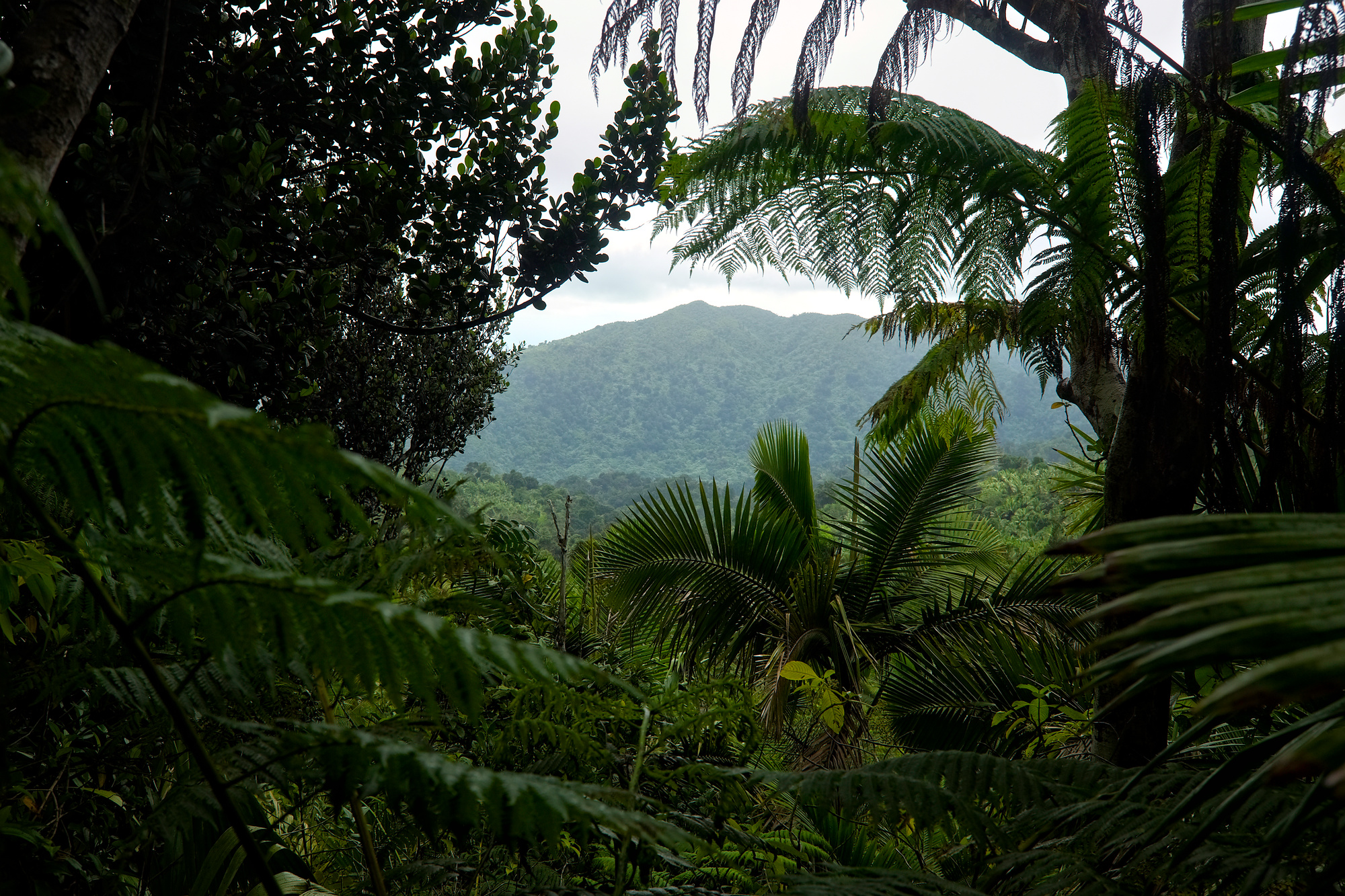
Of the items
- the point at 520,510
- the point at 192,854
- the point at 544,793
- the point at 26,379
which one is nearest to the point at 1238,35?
the point at 544,793

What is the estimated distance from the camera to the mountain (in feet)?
176

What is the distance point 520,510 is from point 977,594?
44.5 ft

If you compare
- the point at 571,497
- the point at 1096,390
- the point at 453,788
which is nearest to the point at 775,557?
the point at 1096,390

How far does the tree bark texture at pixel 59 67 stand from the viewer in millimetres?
976

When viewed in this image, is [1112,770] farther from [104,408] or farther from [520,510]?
[520,510]

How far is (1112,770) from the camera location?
1.06 metres

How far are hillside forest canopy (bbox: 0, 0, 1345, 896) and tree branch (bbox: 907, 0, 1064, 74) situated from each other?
6 centimetres

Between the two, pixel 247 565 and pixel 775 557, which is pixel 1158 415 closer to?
pixel 247 565

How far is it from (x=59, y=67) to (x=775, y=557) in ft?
11.6

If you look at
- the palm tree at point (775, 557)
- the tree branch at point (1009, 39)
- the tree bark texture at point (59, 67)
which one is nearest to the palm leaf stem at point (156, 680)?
the tree bark texture at point (59, 67)

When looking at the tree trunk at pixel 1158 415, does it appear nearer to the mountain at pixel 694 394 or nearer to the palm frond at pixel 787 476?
the palm frond at pixel 787 476

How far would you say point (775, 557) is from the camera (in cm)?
408

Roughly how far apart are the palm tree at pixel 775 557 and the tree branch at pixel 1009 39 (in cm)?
190

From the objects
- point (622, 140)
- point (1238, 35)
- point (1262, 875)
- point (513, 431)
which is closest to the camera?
point (1262, 875)
